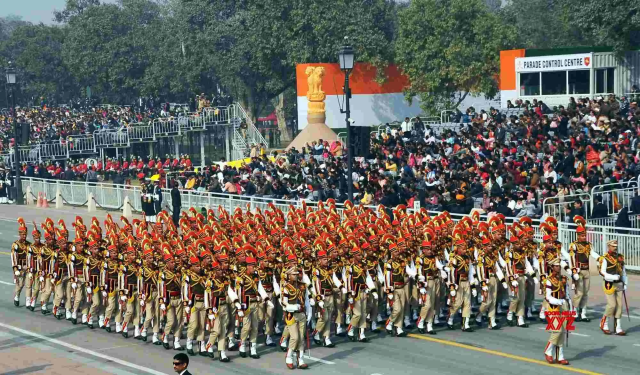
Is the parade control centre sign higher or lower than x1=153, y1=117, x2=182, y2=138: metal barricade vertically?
higher

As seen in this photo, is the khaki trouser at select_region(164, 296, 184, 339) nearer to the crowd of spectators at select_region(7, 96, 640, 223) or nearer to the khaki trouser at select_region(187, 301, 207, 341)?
the khaki trouser at select_region(187, 301, 207, 341)

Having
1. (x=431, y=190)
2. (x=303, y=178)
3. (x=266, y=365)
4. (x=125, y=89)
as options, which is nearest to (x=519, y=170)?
(x=431, y=190)

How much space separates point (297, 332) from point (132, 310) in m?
4.53

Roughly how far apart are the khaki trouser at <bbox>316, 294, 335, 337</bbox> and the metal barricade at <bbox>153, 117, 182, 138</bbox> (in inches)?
1531

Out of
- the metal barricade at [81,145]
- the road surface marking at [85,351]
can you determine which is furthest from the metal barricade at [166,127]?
the road surface marking at [85,351]

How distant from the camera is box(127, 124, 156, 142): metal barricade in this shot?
5706 cm

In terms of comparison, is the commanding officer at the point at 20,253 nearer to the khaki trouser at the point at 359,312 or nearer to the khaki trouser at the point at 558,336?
the khaki trouser at the point at 359,312

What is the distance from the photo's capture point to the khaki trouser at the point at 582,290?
826 inches

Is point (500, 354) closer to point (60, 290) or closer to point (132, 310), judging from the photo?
point (132, 310)

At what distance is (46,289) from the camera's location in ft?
77.9

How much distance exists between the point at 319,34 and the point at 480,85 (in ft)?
37.7

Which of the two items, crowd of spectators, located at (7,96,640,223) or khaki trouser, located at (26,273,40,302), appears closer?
khaki trouser, located at (26,273,40,302)

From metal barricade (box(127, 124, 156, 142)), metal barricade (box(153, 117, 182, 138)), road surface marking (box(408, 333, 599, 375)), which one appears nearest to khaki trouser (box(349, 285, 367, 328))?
road surface marking (box(408, 333, 599, 375))

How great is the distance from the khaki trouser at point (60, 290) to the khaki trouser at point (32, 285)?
0.87 m
